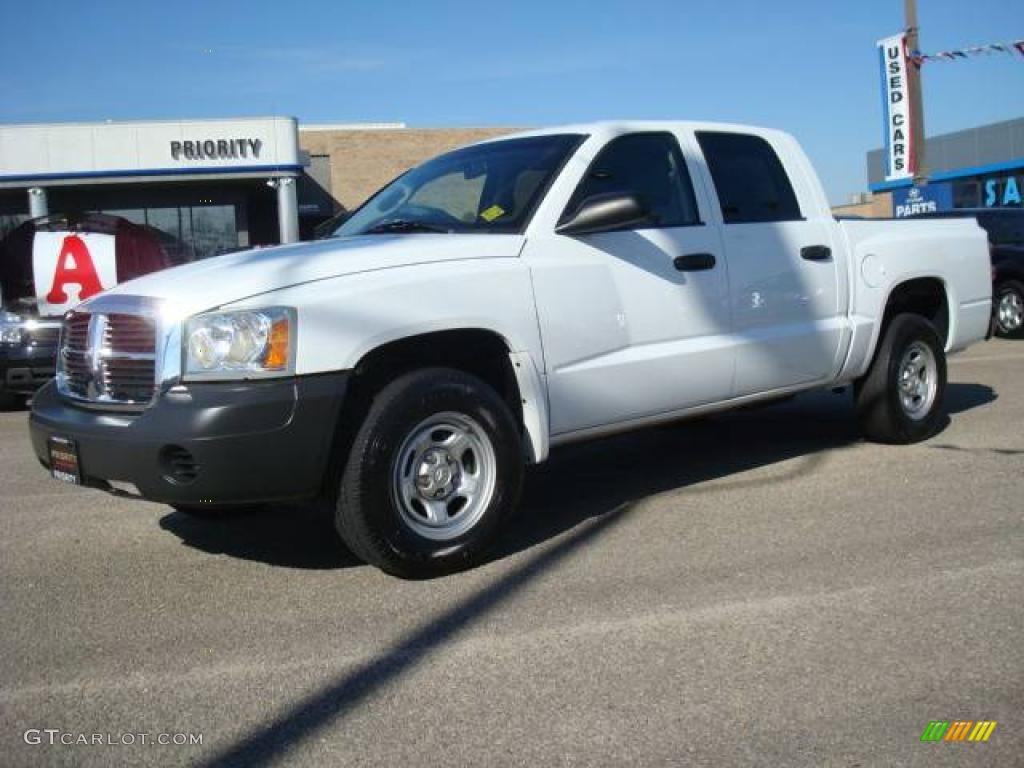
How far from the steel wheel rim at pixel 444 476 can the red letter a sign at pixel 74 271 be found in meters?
6.20

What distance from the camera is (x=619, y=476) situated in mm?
6129

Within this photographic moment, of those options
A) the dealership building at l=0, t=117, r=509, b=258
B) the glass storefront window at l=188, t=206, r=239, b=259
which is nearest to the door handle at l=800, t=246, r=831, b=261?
the dealership building at l=0, t=117, r=509, b=258

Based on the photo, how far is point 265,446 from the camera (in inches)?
147

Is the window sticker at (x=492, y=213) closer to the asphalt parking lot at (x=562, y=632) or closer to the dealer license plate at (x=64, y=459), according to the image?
the asphalt parking lot at (x=562, y=632)

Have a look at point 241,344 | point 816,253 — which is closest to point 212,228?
point 816,253

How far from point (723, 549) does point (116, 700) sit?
2.53m

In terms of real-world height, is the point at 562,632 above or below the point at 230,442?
below

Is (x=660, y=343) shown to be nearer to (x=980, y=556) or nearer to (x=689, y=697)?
(x=980, y=556)

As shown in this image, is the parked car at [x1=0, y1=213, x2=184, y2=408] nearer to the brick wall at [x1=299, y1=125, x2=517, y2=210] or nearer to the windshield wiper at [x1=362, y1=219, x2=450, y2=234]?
the windshield wiper at [x1=362, y1=219, x2=450, y2=234]

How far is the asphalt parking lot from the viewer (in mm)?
2904

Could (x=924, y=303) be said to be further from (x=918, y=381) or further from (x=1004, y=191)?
(x=1004, y=191)

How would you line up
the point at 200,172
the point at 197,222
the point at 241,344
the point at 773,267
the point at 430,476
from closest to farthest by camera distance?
the point at 241,344 → the point at 430,476 → the point at 773,267 → the point at 200,172 → the point at 197,222

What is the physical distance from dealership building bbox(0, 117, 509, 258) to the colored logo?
89.2 feet

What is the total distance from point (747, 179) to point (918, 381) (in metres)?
2.02
